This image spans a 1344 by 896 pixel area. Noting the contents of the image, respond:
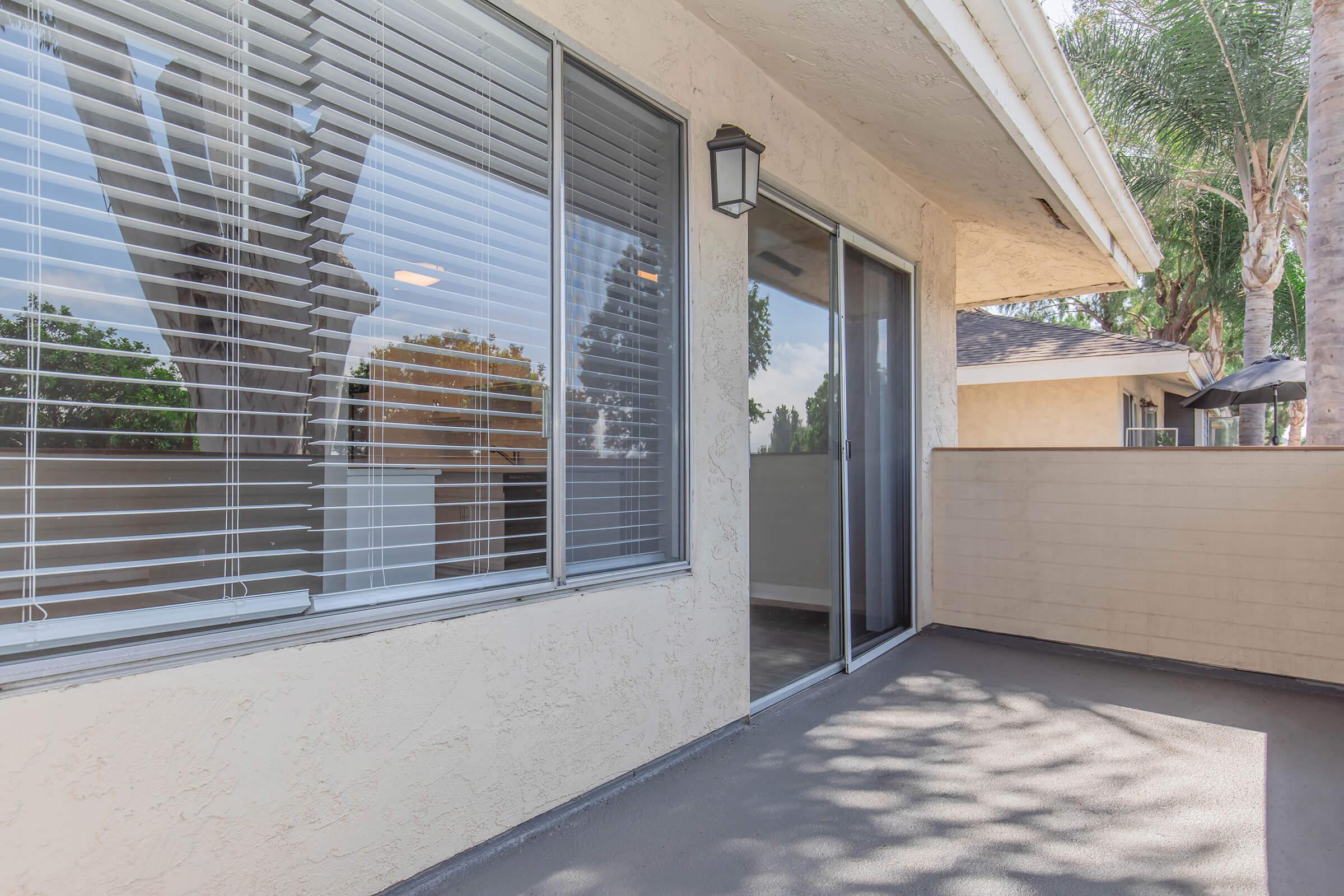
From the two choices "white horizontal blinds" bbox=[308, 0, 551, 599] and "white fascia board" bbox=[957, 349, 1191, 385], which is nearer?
"white horizontal blinds" bbox=[308, 0, 551, 599]

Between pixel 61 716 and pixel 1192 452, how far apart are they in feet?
16.8

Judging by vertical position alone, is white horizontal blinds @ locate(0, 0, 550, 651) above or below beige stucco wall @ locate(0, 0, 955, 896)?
above

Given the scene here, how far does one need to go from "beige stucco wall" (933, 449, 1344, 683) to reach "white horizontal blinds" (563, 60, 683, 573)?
3.02 metres

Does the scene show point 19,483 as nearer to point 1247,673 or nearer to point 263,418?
point 263,418

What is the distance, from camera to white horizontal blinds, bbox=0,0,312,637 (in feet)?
4.65

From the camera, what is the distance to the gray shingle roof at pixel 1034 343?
9.21m

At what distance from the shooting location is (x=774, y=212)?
3.62 m

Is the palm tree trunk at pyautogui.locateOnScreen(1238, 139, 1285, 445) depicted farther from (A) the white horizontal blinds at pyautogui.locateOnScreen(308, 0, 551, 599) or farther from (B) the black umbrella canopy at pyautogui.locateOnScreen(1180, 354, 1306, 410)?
(A) the white horizontal blinds at pyautogui.locateOnScreen(308, 0, 551, 599)

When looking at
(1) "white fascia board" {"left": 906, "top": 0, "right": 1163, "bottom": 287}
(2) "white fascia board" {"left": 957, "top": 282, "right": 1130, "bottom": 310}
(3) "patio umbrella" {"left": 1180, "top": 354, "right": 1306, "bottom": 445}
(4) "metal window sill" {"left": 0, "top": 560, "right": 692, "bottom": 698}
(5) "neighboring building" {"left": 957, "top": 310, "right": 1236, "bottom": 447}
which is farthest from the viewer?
(5) "neighboring building" {"left": 957, "top": 310, "right": 1236, "bottom": 447}

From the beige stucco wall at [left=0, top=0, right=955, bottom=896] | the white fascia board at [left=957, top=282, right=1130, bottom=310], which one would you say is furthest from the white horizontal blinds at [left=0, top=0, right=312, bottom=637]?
the white fascia board at [left=957, top=282, right=1130, bottom=310]

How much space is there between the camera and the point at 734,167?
303 cm

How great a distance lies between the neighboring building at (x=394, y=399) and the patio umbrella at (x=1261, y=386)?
19.2 feet

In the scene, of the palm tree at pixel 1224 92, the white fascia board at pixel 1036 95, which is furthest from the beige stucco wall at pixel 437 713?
the palm tree at pixel 1224 92

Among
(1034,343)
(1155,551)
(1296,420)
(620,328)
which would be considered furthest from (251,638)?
(1296,420)
